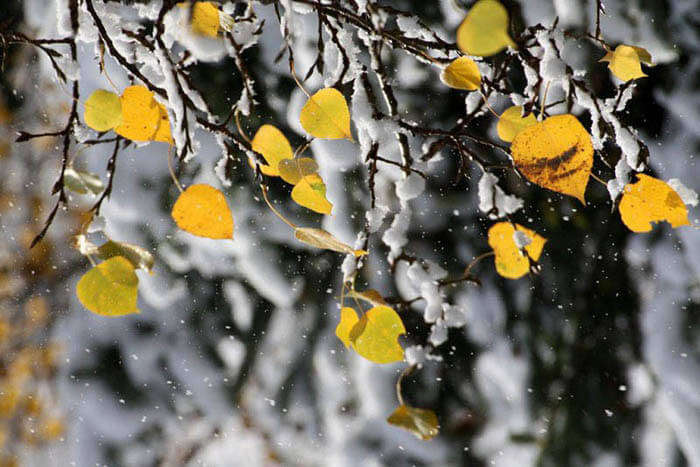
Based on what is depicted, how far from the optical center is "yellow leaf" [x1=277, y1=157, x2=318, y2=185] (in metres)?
0.38

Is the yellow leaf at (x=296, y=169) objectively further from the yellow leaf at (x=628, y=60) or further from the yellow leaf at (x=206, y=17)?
the yellow leaf at (x=628, y=60)

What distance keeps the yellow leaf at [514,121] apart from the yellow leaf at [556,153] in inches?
0.8

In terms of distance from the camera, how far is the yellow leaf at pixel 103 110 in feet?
1.14

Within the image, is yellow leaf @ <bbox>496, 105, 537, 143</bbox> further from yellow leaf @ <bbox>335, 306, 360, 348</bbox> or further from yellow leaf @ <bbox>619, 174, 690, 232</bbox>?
yellow leaf @ <bbox>335, 306, 360, 348</bbox>

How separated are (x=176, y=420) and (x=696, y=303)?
62 centimetres

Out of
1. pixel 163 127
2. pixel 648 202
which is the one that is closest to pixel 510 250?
pixel 648 202

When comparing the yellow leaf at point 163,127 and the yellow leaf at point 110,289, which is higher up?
the yellow leaf at point 163,127

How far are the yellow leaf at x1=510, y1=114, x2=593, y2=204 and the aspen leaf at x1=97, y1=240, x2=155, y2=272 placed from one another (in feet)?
1.01

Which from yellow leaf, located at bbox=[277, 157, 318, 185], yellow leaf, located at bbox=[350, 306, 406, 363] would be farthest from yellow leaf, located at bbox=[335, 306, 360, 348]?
yellow leaf, located at bbox=[277, 157, 318, 185]

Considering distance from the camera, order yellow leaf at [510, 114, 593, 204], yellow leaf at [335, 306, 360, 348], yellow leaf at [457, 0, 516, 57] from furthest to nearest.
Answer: yellow leaf at [335, 306, 360, 348]
yellow leaf at [510, 114, 593, 204]
yellow leaf at [457, 0, 516, 57]

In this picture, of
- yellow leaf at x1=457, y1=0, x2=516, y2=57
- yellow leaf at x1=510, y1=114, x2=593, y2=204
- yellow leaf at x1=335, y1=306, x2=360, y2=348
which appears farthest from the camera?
yellow leaf at x1=335, y1=306, x2=360, y2=348

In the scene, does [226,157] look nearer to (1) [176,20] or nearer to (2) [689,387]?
(1) [176,20]

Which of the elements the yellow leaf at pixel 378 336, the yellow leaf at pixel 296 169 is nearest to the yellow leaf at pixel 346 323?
the yellow leaf at pixel 378 336

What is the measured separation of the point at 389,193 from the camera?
0.57 meters
